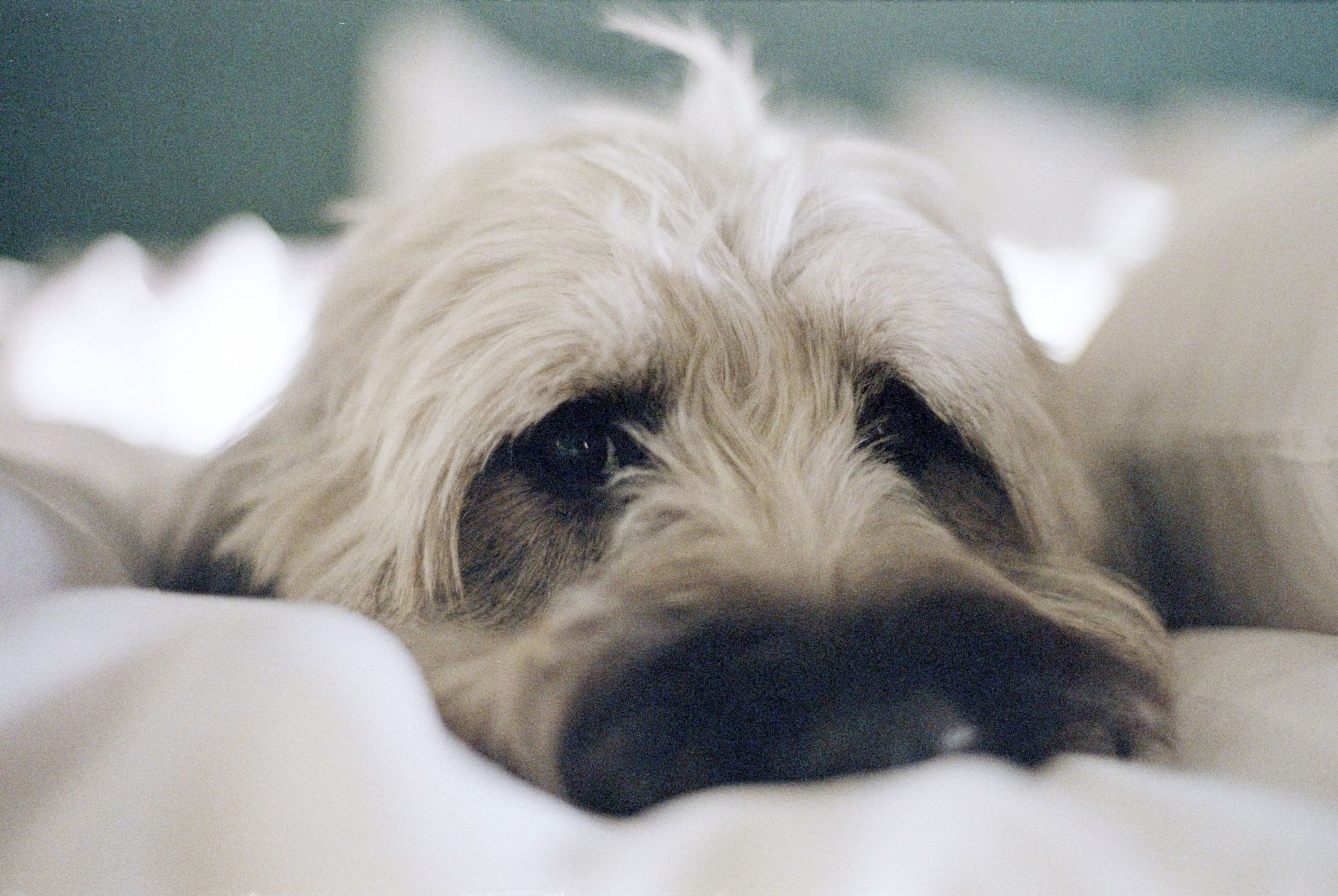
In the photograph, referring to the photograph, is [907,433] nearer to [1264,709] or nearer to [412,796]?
[1264,709]

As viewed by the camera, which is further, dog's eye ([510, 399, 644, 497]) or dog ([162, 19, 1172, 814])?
dog's eye ([510, 399, 644, 497])

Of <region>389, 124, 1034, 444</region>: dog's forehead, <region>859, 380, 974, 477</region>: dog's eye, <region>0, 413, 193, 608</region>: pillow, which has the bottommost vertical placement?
<region>0, 413, 193, 608</region>: pillow

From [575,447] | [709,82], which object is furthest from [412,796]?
[709,82]

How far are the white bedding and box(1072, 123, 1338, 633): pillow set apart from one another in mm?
372

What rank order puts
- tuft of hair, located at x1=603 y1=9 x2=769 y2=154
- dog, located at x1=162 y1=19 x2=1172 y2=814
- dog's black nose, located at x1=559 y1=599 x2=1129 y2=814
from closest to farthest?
dog's black nose, located at x1=559 y1=599 x2=1129 y2=814, dog, located at x1=162 y1=19 x2=1172 y2=814, tuft of hair, located at x1=603 y1=9 x2=769 y2=154

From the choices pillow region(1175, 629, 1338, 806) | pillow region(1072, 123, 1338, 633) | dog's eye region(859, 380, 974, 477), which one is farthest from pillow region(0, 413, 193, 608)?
pillow region(1072, 123, 1338, 633)

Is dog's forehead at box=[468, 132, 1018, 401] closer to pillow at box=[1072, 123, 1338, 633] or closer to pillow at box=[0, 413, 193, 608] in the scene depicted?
pillow at box=[1072, 123, 1338, 633]

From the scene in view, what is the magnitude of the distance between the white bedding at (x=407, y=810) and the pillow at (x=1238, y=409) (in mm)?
372

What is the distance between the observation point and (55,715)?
623 mm

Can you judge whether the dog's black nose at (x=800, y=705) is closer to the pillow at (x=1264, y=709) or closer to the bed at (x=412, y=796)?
the bed at (x=412, y=796)

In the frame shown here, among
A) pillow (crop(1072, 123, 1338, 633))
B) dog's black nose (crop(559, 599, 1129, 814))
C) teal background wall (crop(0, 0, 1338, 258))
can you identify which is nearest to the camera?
dog's black nose (crop(559, 599, 1129, 814))

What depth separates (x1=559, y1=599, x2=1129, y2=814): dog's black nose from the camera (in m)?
0.66

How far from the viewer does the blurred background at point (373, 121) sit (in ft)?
3.92

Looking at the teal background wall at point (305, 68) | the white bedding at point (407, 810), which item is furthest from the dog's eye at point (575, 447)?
the teal background wall at point (305, 68)
